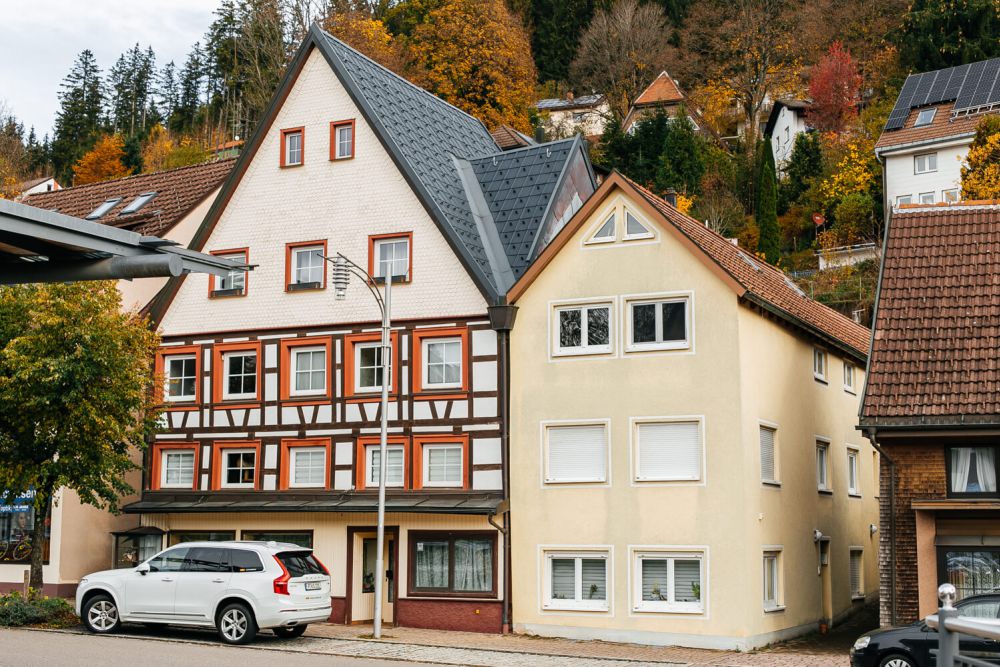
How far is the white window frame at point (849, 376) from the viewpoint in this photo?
107 ft

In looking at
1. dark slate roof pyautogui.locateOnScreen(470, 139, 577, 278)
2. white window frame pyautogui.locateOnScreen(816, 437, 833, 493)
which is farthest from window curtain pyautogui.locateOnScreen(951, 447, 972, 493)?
dark slate roof pyautogui.locateOnScreen(470, 139, 577, 278)

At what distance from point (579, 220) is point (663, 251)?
2.01 m

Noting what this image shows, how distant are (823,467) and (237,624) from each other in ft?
49.9

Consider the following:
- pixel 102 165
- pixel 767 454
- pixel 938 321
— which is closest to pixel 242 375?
pixel 767 454

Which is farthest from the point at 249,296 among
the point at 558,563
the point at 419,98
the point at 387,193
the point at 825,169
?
the point at 825,169

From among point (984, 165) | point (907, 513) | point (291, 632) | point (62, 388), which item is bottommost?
point (291, 632)

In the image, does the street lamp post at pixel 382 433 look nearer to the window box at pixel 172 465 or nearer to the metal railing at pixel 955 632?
the window box at pixel 172 465

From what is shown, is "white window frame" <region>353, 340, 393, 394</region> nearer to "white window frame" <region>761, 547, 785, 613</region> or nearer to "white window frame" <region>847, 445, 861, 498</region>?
"white window frame" <region>761, 547, 785, 613</region>

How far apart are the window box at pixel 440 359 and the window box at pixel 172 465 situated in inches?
245

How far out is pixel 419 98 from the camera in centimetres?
3284

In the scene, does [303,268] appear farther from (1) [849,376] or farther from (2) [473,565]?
(1) [849,376]

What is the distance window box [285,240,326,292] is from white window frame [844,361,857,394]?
14.2m

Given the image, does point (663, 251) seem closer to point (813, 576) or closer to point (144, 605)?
point (813, 576)

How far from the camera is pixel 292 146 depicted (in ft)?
98.9
